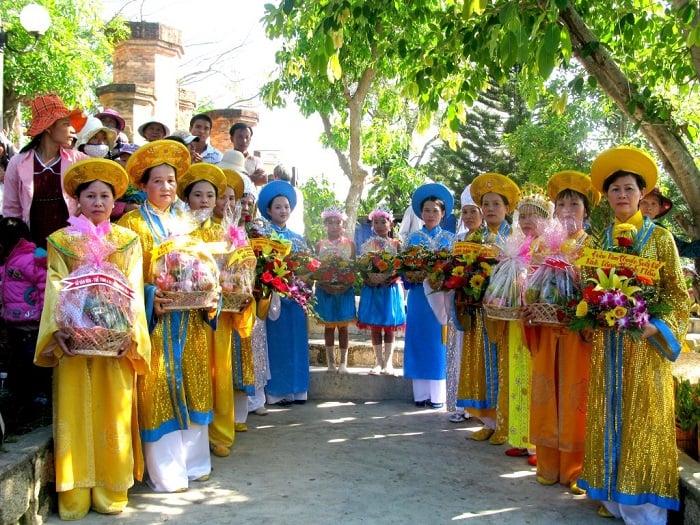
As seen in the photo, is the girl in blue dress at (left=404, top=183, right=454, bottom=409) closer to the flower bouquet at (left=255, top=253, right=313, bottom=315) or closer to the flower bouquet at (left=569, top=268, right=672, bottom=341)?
the flower bouquet at (left=255, top=253, right=313, bottom=315)

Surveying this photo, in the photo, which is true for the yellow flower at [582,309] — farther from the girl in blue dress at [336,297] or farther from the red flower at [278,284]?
the girl in blue dress at [336,297]

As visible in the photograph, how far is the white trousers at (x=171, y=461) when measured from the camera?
4629mm

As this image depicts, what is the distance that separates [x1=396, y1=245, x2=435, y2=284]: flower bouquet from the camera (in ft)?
20.6

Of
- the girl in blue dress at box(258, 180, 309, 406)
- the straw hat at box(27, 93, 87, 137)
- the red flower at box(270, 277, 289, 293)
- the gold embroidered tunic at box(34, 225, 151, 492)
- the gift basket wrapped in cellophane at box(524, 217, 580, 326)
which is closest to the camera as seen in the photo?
the gold embroidered tunic at box(34, 225, 151, 492)

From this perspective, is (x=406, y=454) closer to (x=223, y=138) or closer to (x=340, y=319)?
(x=340, y=319)

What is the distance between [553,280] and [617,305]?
72 centimetres

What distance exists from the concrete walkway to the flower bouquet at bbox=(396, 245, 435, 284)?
1.38 meters

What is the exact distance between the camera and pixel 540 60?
370cm

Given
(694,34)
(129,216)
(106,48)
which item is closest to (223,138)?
(106,48)

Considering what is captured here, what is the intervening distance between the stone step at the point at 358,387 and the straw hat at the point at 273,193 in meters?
1.90

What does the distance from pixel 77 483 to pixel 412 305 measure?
396 centimetres

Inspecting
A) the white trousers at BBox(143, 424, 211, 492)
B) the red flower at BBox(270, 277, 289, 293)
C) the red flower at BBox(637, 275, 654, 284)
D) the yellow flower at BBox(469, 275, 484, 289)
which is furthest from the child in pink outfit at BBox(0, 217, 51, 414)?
the red flower at BBox(637, 275, 654, 284)

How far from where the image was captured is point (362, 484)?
191 inches

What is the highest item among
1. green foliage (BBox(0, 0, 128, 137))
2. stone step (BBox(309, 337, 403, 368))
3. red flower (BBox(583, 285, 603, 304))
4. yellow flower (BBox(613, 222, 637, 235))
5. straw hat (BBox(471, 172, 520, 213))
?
green foliage (BBox(0, 0, 128, 137))
